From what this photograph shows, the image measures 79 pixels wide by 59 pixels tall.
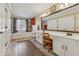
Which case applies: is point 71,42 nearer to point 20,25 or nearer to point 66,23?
point 66,23

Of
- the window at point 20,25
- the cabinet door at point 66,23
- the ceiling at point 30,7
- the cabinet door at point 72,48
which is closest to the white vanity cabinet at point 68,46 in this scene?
the cabinet door at point 72,48

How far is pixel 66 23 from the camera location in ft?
10.6

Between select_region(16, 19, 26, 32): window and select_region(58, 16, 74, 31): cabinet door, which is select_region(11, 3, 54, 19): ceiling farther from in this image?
select_region(16, 19, 26, 32): window

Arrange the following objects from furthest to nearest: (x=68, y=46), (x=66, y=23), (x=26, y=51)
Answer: (x=26, y=51) < (x=66, y=23) < (x=68, y=46)

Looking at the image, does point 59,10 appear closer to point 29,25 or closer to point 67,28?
point 67,28

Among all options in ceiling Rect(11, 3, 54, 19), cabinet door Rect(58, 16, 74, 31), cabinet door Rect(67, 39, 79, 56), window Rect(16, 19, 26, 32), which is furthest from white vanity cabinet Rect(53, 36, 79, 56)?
window Rect(16, 19, 26, 32)

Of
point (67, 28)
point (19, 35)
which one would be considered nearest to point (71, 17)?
point (67, 28)

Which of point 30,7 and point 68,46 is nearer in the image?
point 68,46

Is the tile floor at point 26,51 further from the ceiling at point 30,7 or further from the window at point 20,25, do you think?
the window at point 20,25

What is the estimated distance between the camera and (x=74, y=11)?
9.30ft

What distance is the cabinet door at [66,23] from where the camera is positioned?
2.96m

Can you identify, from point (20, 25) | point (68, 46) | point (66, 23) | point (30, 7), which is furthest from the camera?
point (20, 25)

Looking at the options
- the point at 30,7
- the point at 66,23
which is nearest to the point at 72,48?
the point at 66,23

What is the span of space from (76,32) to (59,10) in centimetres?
142
